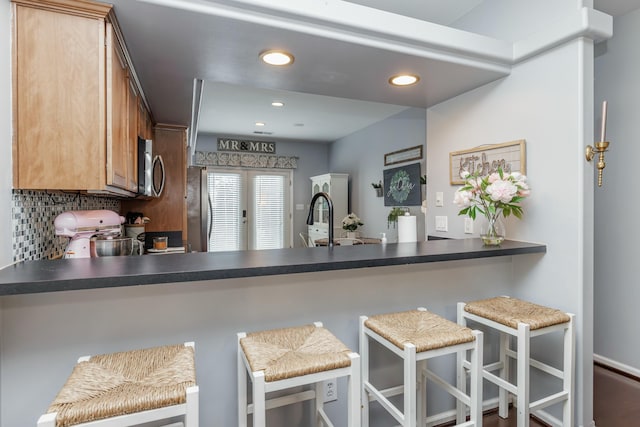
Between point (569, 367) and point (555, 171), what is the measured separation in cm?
98

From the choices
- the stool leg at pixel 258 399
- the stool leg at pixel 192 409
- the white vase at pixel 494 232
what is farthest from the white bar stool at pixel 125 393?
the white vase at pixel 494 232

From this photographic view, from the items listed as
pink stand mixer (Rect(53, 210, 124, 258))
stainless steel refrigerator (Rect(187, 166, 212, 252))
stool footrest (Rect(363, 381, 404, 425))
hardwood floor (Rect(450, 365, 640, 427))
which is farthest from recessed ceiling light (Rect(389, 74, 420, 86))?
stainless steel refrigerator (Rect(187, 166, 212, 252))

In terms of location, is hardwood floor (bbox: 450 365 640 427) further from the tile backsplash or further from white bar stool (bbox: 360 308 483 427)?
the tile backsplash

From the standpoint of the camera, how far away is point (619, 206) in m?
2.63

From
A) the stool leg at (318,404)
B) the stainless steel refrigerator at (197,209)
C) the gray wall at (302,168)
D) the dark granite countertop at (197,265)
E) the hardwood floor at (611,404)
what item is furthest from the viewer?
the gray wall at (302,168)

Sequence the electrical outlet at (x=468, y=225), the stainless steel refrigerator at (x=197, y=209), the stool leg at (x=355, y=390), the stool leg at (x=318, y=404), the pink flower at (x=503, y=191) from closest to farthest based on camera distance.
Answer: the stool leg at (x=355, y=390)
the stool leg at (x=318, y=404)
the pink flower at (x=503, y=191)
the electrical outlet at (x=468, y=225)
the stainless steel refrigerator at (x=197, y=209)

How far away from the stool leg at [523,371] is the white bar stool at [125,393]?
132cm

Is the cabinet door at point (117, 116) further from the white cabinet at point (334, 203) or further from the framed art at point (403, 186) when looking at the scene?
the white cabinet at point (334, 203)

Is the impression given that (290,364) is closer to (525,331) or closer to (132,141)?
(525,331)

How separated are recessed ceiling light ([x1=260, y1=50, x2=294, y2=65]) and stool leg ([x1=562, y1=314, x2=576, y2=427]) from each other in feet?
6.11

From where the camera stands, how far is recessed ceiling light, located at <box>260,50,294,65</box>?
5.81 feet

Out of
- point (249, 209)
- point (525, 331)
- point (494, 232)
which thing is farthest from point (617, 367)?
point (249, 209)

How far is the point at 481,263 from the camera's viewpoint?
205 cm

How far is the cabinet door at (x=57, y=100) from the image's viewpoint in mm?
1297
